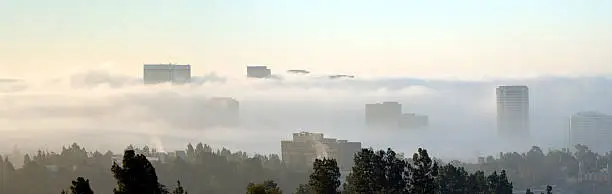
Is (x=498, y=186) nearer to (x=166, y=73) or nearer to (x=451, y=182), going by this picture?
(x=451, y=182)

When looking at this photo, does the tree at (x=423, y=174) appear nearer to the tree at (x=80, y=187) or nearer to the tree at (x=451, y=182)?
the tree at (x=451, y=182)

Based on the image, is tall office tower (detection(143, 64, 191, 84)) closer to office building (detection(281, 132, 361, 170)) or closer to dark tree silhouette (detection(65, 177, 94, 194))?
office building (detection(281, 132, 361, 170))

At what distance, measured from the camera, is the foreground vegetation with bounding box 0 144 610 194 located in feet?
72.7

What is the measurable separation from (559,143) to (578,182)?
5575 centimetres

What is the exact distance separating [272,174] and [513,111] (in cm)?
7881

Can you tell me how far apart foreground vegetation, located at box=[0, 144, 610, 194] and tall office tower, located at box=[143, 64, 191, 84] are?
14657 millimetres

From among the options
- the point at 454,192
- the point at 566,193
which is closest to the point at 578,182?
the point at 566,193

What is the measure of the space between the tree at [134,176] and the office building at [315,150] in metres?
54.1

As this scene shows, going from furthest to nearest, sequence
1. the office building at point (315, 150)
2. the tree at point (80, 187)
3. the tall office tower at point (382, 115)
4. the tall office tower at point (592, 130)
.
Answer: the tall office tower at point (592, 130)
the tall office tower at point (382, 115)
the office building at point (315, 150)
the tree at point (80, 187)

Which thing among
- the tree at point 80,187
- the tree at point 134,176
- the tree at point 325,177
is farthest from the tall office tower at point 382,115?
the tree at point 80,187

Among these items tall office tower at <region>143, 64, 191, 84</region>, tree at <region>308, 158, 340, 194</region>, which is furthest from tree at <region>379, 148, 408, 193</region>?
tall office tower at <region>143, 64, 191, 84</region>

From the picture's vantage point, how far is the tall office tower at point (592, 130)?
411 ft

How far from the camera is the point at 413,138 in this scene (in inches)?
4862

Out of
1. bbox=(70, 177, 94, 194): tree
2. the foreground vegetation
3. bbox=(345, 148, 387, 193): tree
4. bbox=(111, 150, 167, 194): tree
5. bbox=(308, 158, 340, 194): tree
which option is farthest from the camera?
bbox=(345, 148, 387, 193): tree
